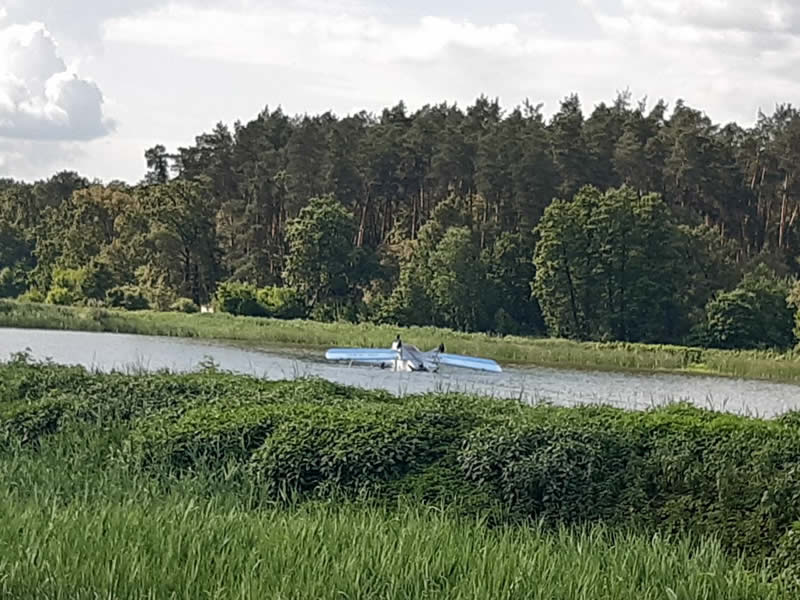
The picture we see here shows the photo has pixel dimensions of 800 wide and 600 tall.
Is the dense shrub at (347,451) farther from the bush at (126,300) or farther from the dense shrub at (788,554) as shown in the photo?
the bush at (126,300)

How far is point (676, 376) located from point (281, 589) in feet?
88.5

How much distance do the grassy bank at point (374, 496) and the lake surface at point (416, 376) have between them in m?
9.48

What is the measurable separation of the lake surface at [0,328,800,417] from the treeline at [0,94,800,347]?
529 inches

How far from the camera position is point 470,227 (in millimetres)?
52031

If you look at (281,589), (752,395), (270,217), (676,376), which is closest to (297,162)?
(270,217)

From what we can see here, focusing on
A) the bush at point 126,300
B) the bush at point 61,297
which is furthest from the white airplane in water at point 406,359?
the bush at point 61,297

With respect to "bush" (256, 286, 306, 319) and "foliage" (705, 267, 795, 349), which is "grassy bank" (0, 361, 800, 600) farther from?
"bush" (256, 286, 306, 319)

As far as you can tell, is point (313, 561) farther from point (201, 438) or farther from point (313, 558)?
point (201, 438)

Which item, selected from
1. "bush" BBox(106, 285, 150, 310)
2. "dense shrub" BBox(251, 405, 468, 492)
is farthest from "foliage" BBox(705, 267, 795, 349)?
"dense shrub" BBox(251, 405, 468, 492)

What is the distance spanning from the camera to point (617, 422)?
367 inches

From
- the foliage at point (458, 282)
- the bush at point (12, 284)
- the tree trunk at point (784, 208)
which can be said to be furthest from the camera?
the bush at point (12, 284)

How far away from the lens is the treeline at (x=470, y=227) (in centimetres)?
4472

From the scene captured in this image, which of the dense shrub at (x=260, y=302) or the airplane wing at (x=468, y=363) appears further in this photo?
the dense shrub at (x=260, y=302)

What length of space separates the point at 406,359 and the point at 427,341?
10447 mm
